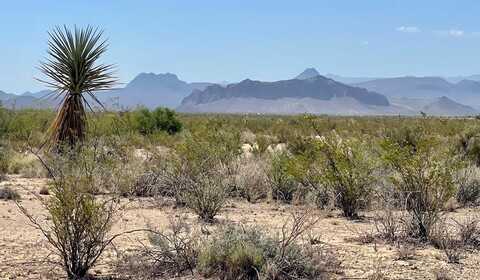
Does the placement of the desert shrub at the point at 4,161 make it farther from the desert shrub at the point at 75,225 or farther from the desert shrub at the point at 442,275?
the desert shrub at the point at 442,275

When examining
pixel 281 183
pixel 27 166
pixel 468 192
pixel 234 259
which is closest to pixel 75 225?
pixel 234 259

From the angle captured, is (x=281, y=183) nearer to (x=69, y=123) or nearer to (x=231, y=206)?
(x=231, y=206)

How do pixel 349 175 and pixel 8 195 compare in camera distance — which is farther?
pixel 8 195

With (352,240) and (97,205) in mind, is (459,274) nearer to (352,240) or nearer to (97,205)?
(352,240)

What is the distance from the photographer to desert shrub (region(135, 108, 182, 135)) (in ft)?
101

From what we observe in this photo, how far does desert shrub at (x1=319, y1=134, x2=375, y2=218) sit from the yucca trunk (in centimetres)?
863

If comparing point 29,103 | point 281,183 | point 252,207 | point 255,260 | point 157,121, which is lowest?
point 252,207

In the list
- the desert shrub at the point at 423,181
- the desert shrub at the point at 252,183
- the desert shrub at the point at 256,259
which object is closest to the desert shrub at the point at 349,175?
the desert shrub at the point at 423,181

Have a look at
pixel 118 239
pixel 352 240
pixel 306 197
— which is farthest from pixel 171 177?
pixel 352 240

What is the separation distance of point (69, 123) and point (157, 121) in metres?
Answer: 13.9

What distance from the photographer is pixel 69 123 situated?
18438 millimetres

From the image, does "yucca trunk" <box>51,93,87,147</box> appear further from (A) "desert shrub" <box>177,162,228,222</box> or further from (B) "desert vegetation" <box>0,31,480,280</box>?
(A) "desert shrub" <box>177,162,228,222</box>

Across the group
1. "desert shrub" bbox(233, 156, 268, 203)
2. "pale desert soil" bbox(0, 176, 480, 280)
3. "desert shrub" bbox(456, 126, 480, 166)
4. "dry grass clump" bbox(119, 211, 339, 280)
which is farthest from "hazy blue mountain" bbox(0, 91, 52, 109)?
"desert shrub" bbox(456, 126, 480, 166)

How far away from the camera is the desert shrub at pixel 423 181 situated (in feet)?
31.9
